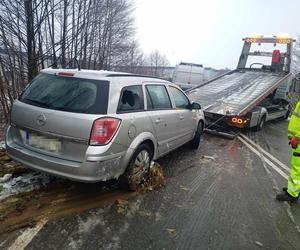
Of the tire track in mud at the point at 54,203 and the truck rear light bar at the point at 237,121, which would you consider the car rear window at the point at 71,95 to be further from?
the truck rear light bar at the point at 237,121

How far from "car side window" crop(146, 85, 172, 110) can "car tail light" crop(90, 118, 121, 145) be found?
113cm

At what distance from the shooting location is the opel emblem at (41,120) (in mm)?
3631

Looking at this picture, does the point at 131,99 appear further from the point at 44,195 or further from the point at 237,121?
the point at 237,121

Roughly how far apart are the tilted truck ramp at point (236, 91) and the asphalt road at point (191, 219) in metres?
3.89

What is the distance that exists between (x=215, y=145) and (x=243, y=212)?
13.1 feet

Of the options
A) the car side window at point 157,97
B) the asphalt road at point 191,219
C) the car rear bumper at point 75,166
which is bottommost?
the asphalt road at point 191,219

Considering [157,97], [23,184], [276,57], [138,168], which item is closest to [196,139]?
[157,97]

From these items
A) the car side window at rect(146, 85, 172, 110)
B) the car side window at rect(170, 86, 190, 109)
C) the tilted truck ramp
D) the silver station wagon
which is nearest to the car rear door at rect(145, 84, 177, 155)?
the car side window at rect(146, 85, 172, 110)

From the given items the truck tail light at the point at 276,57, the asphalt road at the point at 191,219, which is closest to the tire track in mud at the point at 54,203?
the asphalt road at the point at 191,219

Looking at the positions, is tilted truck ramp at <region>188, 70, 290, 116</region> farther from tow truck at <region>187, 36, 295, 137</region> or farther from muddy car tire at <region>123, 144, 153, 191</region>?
muddy car tire at <region>123, 144, 153, 191</region>

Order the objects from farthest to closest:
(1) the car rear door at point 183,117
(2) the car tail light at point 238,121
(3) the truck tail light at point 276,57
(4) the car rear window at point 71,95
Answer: (3) the truck tail light at point 276,57 < (2) the car tail light at point 238,121 < (1) the car rear door at point 183,117 < (4) the car rear window at point 71,95

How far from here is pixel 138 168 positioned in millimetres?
4340

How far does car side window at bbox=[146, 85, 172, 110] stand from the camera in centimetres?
475

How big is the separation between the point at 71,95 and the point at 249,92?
8252mm
